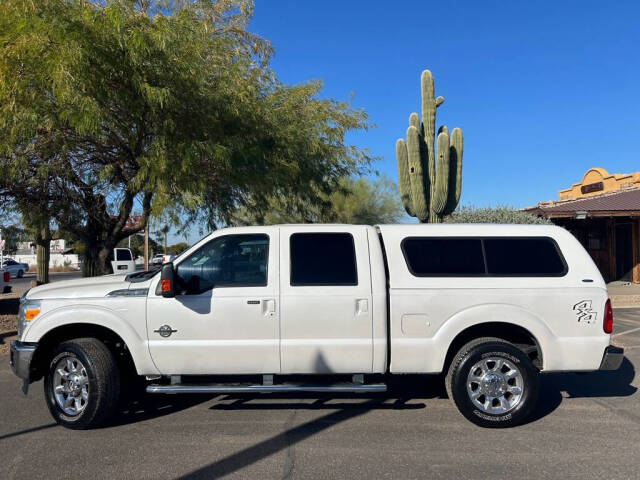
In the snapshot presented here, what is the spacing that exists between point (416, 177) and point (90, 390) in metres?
14.8

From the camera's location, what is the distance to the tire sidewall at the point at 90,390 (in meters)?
4.92

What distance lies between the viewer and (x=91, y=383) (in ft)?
16.2

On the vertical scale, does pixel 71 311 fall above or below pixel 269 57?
below

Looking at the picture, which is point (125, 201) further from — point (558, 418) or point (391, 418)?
point (558, 418)

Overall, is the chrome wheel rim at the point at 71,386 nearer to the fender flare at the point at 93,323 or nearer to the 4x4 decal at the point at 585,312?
the fender flare at the point at 93,323

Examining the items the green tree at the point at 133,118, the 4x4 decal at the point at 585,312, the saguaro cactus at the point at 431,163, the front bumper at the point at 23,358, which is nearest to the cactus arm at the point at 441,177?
the saguaro cactus at the point at 431,163

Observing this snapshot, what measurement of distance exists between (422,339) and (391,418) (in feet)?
3.00

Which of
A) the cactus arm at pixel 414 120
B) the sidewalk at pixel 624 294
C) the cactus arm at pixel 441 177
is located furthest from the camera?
the cactus arm at pixel 414 120

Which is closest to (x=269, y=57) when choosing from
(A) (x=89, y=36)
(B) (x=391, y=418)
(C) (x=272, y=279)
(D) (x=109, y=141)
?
(D) (x=109, y=141)

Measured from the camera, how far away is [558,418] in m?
5.24

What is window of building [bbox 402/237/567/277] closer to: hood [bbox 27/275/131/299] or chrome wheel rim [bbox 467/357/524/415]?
chrome wheel rim [bbox 467/357/524/415]

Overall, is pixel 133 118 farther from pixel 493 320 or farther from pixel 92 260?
pixel 493 320

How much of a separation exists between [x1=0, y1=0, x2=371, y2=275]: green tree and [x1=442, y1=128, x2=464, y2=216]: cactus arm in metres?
7.46

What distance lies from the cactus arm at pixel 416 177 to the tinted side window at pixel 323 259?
13295mm
